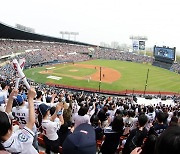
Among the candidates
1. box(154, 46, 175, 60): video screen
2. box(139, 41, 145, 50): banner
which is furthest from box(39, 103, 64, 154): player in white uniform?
box(139, 41, 145, 50): banner

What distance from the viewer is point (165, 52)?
2992 inches

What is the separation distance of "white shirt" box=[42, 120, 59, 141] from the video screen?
232 feet

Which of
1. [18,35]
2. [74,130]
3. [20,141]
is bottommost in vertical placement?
[20,141]

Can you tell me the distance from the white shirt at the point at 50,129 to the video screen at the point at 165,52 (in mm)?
70850

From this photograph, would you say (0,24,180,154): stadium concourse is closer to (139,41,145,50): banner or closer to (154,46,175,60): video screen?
(154,46,175,60): video screen

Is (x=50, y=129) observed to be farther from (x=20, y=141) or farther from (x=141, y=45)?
(x=141, y=45)

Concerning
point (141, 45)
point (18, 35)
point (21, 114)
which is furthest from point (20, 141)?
point (141, 45)

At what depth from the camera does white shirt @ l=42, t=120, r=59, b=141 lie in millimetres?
6598

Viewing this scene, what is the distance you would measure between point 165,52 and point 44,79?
4176 centimetres

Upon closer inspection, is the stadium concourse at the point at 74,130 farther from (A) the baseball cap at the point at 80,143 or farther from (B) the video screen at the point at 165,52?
(B) the video screen at the point at 165,52

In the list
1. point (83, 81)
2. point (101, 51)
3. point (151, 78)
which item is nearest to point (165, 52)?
point (151, 78)

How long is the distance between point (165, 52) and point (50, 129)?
73.7m

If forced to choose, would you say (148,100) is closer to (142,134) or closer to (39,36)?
(142,134)

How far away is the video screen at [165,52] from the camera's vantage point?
73562 millimetres
